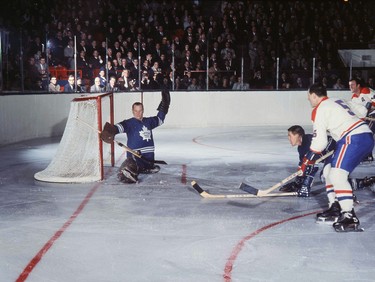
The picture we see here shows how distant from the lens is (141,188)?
21.2 ft

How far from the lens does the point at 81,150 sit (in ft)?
23.6

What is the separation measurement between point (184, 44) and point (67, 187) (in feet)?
29.1

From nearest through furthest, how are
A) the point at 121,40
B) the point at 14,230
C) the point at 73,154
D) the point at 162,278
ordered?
1. the point at 162,278
2. the point at 14,230
3. the point at 73,154
4. the point at 121,40

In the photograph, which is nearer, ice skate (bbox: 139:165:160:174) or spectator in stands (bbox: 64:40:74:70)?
ice skate (bbox: 139:165:160:174)

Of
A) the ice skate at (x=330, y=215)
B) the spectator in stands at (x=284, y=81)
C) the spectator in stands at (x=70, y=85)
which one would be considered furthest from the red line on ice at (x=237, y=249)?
the spectator in stands at (x=284, y=81)

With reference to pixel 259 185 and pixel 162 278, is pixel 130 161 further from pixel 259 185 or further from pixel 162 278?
pixel 162 278

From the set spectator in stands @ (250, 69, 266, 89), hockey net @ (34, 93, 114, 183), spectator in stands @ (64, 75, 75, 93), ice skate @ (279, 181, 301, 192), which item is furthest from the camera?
spectator in stands @ (250, 69, 266, 89)

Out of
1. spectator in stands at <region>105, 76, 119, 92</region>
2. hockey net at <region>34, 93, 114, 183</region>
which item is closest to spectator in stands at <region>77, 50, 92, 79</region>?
spectator in stands at <region>105, 76, 119, 92</region>

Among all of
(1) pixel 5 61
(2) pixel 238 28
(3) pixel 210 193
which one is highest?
(2) pixel 238 28

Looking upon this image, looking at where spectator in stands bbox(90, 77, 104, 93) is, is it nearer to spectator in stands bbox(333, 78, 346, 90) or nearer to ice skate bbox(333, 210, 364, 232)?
spectator in stands bbox(333, 78, 346, 90)

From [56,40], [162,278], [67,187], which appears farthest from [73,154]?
[56,40]

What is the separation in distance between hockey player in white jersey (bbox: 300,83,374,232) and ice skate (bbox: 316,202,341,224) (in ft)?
0.46

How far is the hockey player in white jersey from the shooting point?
4.55 metres

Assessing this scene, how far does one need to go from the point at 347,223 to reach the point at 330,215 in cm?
36
